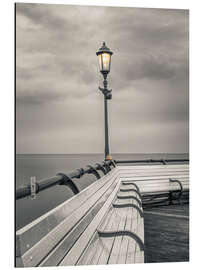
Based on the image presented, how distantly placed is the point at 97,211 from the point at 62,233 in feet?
2.90

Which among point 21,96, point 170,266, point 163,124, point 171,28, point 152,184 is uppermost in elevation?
point 171,28

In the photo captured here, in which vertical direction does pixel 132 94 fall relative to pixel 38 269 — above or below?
above

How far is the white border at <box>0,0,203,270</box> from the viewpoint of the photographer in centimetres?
268

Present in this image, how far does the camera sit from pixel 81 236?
5.56 ft

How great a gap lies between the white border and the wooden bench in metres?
0.14

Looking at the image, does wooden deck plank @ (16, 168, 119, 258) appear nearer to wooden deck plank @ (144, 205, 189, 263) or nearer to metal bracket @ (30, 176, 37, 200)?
metal bracket @ (30, 176, 37, 200)

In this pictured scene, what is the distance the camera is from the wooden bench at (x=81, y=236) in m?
1.12

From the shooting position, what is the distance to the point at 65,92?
5.23 m

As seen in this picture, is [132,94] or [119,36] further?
[132,94]

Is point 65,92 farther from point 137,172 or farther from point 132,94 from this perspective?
point 137,172
